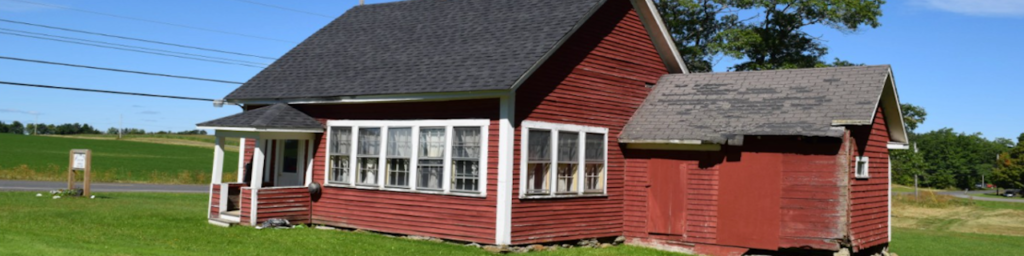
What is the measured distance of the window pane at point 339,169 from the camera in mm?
17281

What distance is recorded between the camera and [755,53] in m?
35.2

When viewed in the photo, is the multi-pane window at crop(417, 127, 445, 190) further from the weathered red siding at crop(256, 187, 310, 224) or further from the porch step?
the porch step

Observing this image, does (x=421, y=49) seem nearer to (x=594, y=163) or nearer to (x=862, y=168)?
(x=594, y=163)

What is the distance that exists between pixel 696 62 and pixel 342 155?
67.6 feet

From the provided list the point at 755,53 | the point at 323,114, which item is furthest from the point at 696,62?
the point at 323,114

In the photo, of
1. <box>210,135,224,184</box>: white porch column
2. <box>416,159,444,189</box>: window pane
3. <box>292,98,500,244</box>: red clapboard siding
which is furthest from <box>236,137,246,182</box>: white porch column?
<box>416,159,444,189</box>: window pane

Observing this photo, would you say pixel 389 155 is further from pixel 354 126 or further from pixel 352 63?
pixel 352 63

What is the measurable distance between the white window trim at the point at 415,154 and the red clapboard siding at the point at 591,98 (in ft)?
1.87

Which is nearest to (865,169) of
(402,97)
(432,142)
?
(432,142)

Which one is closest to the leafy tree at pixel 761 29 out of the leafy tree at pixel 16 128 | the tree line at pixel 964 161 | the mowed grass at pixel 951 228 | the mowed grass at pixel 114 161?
the mowed grass at pixel 951 228

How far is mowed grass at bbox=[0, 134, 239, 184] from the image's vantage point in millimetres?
41094

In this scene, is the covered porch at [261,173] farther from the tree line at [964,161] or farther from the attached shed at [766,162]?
the tree line at [964,161]

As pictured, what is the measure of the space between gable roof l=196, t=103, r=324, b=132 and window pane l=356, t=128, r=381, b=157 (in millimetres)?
1067

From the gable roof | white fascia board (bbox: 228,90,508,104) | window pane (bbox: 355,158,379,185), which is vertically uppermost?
white fascia board (bbox: 228,90,508,104)
